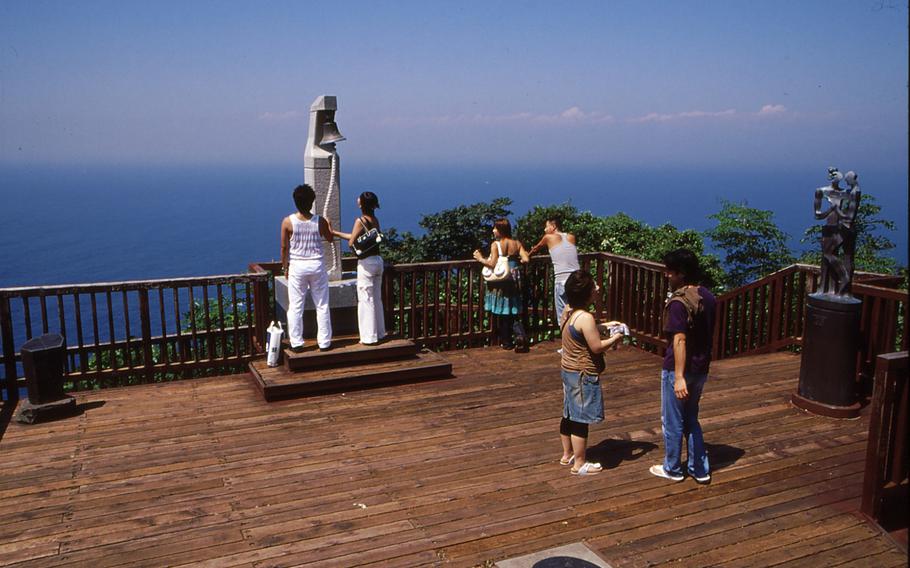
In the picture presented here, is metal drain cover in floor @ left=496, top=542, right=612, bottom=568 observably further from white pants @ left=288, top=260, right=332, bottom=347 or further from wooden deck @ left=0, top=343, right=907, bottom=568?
white pants @ left=288, top=260, right=332, bottom=347

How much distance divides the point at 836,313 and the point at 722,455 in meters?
1.82

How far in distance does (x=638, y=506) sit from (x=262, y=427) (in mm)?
3443

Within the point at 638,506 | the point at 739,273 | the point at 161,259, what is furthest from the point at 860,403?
the point at 161,259

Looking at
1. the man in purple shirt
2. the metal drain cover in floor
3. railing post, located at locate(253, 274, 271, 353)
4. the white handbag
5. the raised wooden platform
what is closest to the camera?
the metal drain cover in floor

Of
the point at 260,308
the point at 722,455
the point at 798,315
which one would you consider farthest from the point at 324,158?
the point at 798,315

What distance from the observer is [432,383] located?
26.3 ft

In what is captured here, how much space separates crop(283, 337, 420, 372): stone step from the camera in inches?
308

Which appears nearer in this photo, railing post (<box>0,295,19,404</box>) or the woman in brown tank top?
the woman in brown tank top

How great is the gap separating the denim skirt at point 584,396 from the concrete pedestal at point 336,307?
3959mm

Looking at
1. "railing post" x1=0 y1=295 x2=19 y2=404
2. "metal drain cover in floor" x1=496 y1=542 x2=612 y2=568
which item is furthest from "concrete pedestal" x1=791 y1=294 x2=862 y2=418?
"railing post" x1=0 y1=295 x2=19 y2=404

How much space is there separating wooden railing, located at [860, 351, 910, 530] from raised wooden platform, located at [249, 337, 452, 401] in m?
4.44

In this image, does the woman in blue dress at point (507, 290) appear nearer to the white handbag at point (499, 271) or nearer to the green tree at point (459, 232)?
the white handbag at point (499, 271)

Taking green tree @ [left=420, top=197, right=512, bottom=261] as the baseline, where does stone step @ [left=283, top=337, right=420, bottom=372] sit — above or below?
below

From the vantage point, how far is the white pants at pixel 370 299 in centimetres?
805
